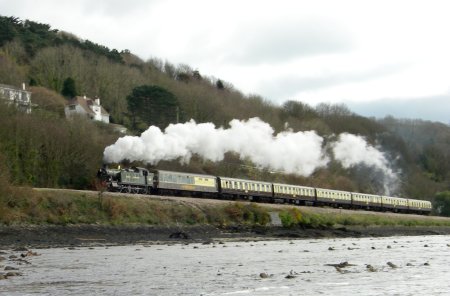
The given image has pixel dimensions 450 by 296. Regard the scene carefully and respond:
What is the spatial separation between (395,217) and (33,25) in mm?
95910

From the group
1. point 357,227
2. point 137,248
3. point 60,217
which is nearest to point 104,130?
point 357,227

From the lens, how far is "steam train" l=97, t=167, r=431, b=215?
64.0m

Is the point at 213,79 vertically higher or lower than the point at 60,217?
higher

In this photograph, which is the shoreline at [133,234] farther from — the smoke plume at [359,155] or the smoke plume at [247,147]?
the smoke plume at [359,155]

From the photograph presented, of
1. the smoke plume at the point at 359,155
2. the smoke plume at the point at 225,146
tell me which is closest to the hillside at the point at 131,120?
the smoke plume at the point at 359,155

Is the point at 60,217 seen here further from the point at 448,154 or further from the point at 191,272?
the point at 448,154

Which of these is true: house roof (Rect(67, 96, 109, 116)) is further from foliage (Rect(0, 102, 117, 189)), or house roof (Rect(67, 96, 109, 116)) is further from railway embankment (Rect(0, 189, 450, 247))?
railway embankment (Rect(0, 189, 450, 247))

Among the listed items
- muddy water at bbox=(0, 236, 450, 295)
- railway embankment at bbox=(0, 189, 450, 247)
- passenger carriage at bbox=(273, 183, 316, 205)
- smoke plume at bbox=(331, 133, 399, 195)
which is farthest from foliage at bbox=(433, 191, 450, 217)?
muddy water at bbox=(0, 236, 450, 295)

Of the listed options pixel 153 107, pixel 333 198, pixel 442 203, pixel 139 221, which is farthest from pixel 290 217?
pixel 442 203

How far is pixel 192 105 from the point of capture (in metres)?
116

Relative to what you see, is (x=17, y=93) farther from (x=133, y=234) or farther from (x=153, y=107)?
(x=133, y=234)

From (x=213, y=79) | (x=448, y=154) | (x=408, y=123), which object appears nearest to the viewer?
(x=448, y=154)

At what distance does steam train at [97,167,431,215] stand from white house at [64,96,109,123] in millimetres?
36858

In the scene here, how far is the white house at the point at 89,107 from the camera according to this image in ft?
349
